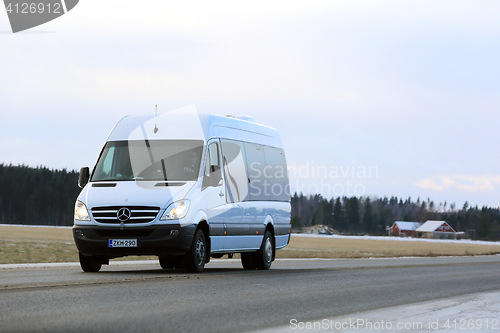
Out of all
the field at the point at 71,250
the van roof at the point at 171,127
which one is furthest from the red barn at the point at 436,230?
the van roof at the point at 171,127

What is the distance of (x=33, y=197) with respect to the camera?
135m

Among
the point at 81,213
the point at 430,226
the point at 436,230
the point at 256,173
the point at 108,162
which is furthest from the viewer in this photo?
the point at 430,226

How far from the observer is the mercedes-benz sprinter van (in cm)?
1304

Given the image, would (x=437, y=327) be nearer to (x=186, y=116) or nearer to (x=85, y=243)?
(x=85, y=243)

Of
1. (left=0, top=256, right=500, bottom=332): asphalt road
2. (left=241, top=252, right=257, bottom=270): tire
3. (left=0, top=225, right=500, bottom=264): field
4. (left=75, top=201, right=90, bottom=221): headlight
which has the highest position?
(left=75, top=201, right=90, bottom=221): headlight

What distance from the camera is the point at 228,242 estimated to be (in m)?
14.9

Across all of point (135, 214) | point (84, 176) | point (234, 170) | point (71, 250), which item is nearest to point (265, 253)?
point (234, 170)

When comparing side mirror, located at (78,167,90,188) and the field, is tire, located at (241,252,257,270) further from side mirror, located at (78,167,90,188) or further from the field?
the field

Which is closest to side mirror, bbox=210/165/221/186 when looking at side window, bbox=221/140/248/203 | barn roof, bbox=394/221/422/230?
side window, bbox=221/140/248/203

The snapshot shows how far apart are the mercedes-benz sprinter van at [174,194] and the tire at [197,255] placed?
0.06 ft

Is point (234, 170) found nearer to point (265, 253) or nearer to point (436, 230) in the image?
point (265, 253)

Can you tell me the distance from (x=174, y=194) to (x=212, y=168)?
122 centimetres

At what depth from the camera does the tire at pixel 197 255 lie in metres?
13.4

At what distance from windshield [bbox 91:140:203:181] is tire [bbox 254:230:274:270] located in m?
3.75
